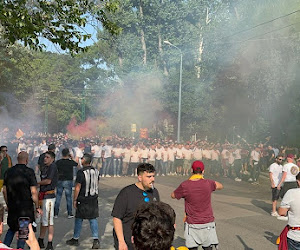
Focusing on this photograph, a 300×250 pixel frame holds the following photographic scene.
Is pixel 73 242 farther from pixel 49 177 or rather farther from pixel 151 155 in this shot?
pixel 151 155

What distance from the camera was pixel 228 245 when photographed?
8172 millimetres

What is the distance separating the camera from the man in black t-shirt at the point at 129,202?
478 cm

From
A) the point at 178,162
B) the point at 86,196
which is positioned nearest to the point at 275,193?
the point at 86,196

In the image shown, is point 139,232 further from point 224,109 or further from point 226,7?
point 226,7

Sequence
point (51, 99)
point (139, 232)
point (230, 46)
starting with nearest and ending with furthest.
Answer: point (139, 232) < point (230, 46) < point (51, 99)

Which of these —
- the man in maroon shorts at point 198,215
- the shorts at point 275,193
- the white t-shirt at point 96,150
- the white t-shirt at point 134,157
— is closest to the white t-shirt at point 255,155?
the white t-shirt at point 134,157

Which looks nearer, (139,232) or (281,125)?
(139,232)

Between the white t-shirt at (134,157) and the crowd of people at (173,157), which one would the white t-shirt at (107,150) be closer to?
the crowd of people at (173,157)

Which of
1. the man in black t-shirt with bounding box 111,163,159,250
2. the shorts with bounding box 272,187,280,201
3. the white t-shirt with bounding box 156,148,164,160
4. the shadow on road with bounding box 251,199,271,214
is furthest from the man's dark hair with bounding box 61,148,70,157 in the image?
the white t-shirt with bounding box 156,148,164,160

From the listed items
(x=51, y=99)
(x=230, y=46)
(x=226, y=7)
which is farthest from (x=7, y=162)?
(x=51, y=99)

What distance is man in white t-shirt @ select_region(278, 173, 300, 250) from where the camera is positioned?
542 cm

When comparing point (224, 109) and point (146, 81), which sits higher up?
point (146, 81)

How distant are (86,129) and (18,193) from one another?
5217 cm

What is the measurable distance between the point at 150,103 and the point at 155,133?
3086 mm
